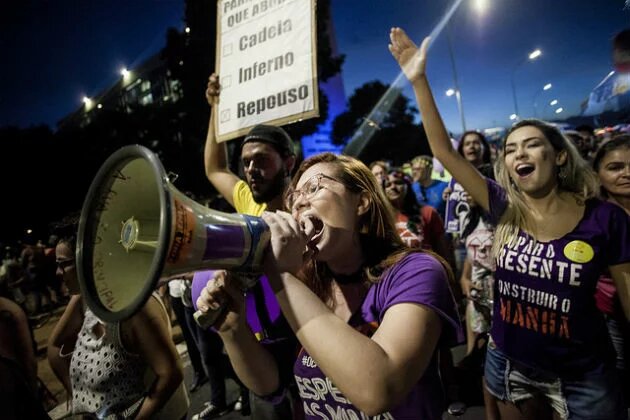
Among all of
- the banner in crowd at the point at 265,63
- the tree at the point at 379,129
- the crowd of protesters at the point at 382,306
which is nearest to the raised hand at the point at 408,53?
the crowd of protesters at the point at 382,306

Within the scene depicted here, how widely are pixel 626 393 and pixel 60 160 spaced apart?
75.4 feet

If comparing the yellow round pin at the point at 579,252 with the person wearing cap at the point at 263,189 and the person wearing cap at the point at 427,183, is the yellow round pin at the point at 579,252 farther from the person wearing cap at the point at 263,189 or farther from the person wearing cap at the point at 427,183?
the person wearing cap at the point at 427,183

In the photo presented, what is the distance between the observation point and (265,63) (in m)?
2.70

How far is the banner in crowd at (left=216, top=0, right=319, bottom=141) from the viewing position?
2488mm

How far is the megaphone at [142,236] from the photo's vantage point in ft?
2.89

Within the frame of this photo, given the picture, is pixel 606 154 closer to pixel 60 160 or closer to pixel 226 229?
pixel 226 229

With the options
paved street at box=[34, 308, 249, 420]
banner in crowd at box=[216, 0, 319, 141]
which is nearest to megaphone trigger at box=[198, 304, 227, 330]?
banner in crowd at box=[216, 0, 319, 141]

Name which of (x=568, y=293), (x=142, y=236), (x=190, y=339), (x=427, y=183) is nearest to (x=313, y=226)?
(x=142, y=236)

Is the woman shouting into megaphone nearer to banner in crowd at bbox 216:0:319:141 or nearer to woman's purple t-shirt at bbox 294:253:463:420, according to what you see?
woman's purple t-shirt at bbox 294:253:463:420

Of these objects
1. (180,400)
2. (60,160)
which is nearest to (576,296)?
(180,400)

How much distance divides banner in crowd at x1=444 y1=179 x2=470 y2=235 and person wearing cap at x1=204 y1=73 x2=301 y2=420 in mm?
1955

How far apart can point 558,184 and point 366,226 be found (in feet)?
4.25

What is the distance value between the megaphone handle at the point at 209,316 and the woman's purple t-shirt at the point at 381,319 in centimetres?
36

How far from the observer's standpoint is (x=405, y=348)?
3.25ft
